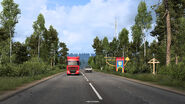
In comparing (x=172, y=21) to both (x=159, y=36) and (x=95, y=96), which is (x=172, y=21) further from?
(x=95, y=96)

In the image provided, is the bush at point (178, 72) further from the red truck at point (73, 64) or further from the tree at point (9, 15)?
the tree at point (9, 15)

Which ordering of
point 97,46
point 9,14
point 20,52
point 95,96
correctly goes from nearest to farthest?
point 95,96
point 9,14
point 20,52
point 97,46

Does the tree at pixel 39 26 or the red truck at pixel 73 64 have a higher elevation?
the tree at pixel 39 26

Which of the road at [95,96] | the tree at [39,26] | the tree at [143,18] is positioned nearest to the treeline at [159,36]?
the tree at [143,18]

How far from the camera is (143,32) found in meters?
42.2

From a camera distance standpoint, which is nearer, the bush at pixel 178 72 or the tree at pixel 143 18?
the bush at pixel 178 72

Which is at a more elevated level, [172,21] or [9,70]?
[172,21]

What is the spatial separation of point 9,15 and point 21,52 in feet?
75.8

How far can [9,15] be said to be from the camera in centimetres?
3541

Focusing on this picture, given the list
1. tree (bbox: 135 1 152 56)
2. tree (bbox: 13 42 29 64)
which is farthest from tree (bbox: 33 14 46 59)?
tree (bbox: 135 1 152 56)

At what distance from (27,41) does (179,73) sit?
6571 cm

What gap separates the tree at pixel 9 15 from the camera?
35.0 meters

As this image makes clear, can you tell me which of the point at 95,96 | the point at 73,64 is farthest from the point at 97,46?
the point at 95,96

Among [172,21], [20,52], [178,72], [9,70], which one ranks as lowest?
[9,70]
